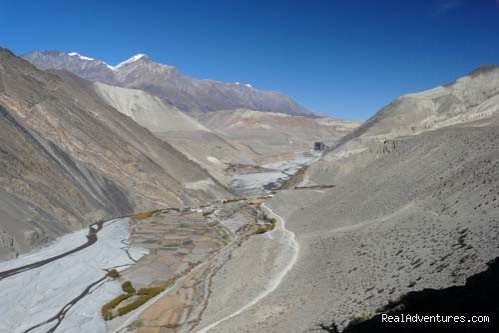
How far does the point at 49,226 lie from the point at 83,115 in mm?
38607

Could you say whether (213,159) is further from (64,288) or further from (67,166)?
Result: (64,288)

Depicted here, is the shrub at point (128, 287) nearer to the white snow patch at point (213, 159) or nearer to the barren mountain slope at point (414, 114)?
the barren mountain slope at point (414, 114)

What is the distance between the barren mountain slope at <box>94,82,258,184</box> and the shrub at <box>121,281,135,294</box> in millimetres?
100926

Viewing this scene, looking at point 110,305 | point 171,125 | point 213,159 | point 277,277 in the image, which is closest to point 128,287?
point 110,305

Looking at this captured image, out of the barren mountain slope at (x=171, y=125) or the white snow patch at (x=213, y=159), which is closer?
the white snow patch at (x=213, y=159)

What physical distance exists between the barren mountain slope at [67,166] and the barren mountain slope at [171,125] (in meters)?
47.2

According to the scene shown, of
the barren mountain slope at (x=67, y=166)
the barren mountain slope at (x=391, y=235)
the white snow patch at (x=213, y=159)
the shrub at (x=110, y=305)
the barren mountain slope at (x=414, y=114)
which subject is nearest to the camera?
the barren mountain slope at (x=391, y=235)

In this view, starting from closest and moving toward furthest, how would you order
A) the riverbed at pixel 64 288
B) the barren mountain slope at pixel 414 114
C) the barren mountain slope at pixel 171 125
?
the riverbed at pixel 64 288 < the barren mountain slope at pixel 414 114 < the barren mountain slope at pixel 171 125

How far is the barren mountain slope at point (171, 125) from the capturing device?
148 metres

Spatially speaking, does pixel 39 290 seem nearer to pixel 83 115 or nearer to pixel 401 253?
pixel 401 253

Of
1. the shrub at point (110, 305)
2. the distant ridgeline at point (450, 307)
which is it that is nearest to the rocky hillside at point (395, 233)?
the distant ridgeline at point (450, 307)

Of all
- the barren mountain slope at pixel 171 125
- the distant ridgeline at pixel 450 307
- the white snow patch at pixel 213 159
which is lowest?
the distant ridgeline at pixel 450 307

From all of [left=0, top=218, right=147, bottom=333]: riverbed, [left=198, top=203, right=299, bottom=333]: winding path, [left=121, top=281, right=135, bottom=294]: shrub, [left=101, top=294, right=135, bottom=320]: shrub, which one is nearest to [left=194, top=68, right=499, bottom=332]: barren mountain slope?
[left=198, top=203, right=299, bottom=333]: winding path

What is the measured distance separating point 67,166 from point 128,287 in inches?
1304
